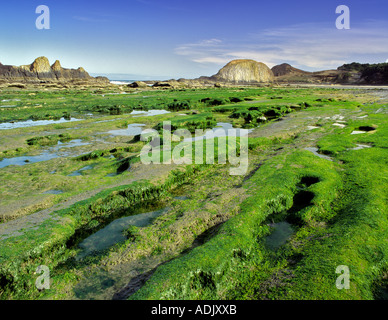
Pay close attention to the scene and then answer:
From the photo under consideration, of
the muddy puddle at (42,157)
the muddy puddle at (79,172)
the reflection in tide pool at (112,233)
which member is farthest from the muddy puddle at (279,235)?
the muddy puddle at (42,157)

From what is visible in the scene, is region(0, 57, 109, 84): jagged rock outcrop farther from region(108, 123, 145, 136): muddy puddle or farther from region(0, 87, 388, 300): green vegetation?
region(0, 87, 388, 300): green vegetation

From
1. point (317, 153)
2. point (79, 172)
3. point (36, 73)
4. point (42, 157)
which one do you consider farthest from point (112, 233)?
point (36, 73)

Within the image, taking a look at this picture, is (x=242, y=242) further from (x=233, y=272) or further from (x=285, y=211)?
(x=285, y=211)

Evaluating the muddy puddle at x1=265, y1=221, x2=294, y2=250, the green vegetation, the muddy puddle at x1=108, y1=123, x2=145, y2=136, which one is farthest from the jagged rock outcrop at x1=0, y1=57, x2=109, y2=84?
the muddy puddle at x1=265, y1=221, x2=294, y2=250

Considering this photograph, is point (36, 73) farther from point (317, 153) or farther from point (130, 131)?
point (317, 153)

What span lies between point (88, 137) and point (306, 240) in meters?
25.0

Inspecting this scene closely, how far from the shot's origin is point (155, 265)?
805cm

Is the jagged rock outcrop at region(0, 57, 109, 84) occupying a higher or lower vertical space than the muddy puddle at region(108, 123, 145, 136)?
higher

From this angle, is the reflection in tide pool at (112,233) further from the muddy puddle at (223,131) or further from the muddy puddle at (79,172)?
the muddy puddle at (223,131)

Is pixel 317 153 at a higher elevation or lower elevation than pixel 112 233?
higher

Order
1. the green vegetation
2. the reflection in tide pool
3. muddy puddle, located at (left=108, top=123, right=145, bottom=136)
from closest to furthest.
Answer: the green vegetation < the reflection in tide pool < muddy puddle, located at (left=108, top=123, right=145, bottom=136)

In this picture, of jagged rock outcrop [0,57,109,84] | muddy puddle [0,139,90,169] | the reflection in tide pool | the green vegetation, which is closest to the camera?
the green vegetation

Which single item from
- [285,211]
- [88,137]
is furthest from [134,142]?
[285,211]

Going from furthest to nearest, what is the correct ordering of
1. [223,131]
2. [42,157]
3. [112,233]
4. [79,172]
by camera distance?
[223,131], [42,157], [79,172], [112,233]
